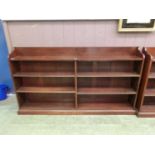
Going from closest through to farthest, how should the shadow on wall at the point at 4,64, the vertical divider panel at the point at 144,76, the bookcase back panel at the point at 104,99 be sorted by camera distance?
the vertical divider panel at the point at 144,76 → the shadow on wall at the point at 4,64 → the bookcase back panel at the point at 104,99

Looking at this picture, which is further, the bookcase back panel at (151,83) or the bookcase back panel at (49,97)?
the bookcase back panel at (49,97)

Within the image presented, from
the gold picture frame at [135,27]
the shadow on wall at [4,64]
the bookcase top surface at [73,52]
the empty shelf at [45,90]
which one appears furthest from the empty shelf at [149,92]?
the shadow on wall at [4,64]

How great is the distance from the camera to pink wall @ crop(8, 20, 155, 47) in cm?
187

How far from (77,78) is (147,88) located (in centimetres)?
94

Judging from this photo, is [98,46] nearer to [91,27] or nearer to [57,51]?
[91,27]

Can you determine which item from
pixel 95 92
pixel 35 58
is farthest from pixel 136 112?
pixel 35 58

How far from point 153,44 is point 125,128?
1.09 m

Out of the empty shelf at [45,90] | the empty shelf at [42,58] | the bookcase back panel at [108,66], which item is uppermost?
the empty shelf at [42,58]

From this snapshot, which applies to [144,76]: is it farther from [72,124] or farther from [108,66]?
[72,124]

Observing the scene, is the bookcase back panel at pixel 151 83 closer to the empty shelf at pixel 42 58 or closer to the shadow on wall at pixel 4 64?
the empty shelf at pixel 42 58

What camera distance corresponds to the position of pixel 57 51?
6.43ft

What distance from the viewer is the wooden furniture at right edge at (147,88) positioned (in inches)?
71.0

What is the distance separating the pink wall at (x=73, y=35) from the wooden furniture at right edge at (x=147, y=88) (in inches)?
8.3
